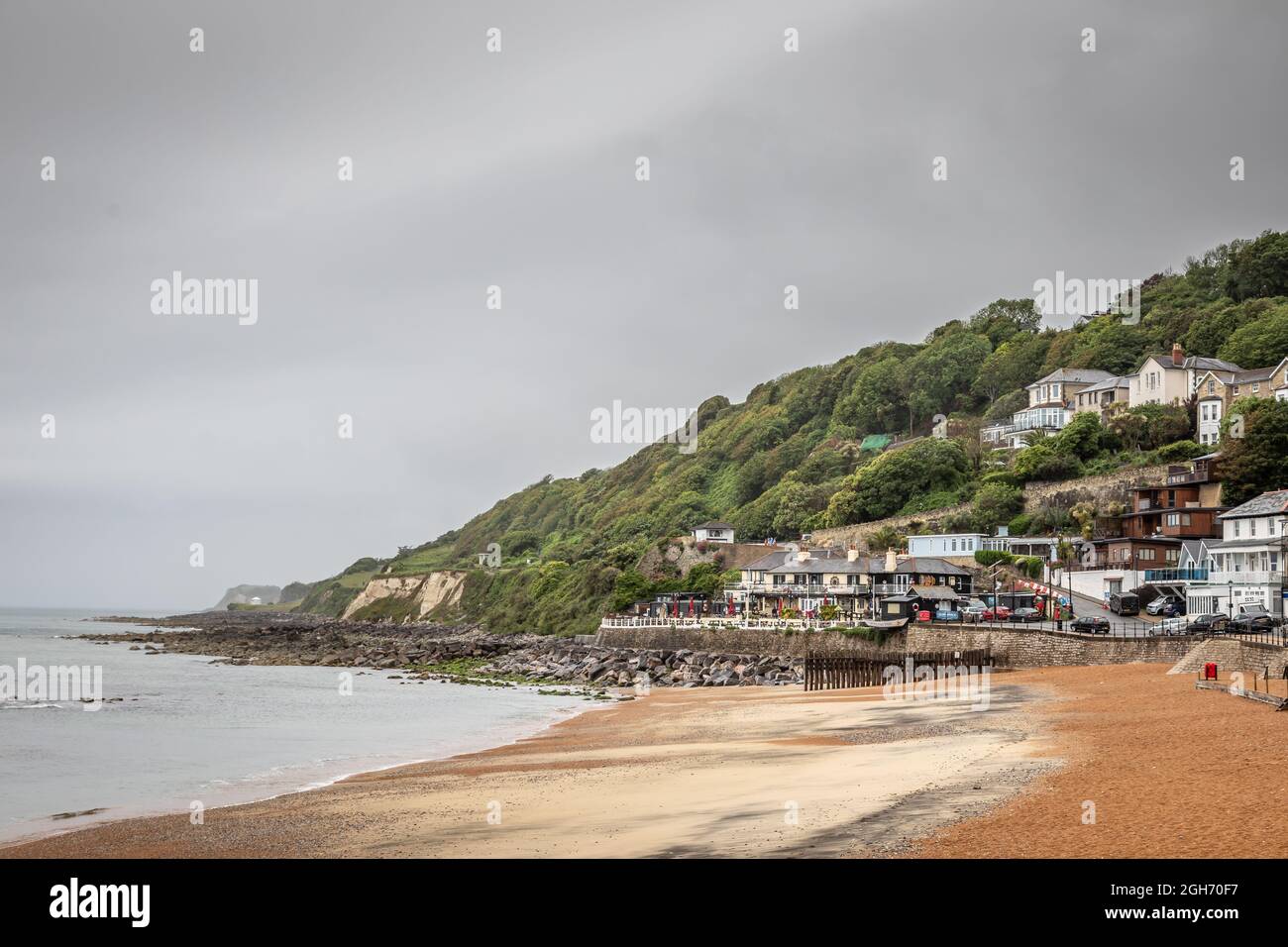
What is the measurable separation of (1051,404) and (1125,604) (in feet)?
141

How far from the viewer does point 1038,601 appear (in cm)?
5844

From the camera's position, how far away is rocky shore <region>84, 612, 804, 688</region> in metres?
54.7

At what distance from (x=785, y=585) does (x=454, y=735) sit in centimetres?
4508

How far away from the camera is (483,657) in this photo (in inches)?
2977

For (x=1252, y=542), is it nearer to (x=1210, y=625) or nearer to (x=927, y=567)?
(x=1210, y=625)

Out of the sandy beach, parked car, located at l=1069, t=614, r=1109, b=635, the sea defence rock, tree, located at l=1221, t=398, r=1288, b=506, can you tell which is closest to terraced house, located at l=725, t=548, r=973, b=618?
the sea defence rock

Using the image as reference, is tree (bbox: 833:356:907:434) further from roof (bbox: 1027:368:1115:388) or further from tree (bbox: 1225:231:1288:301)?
tree (bbox: 1225:231:1288:301)

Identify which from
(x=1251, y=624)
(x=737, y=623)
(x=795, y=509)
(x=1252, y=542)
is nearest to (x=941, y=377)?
(x=795, y=509)

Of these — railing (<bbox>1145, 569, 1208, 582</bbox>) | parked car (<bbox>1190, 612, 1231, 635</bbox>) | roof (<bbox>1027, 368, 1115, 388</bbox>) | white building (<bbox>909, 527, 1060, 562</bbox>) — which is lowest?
parked car (<bbox>1190, 612, 1231, 635</bbox>)

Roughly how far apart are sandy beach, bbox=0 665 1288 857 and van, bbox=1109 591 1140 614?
29.2 metres
